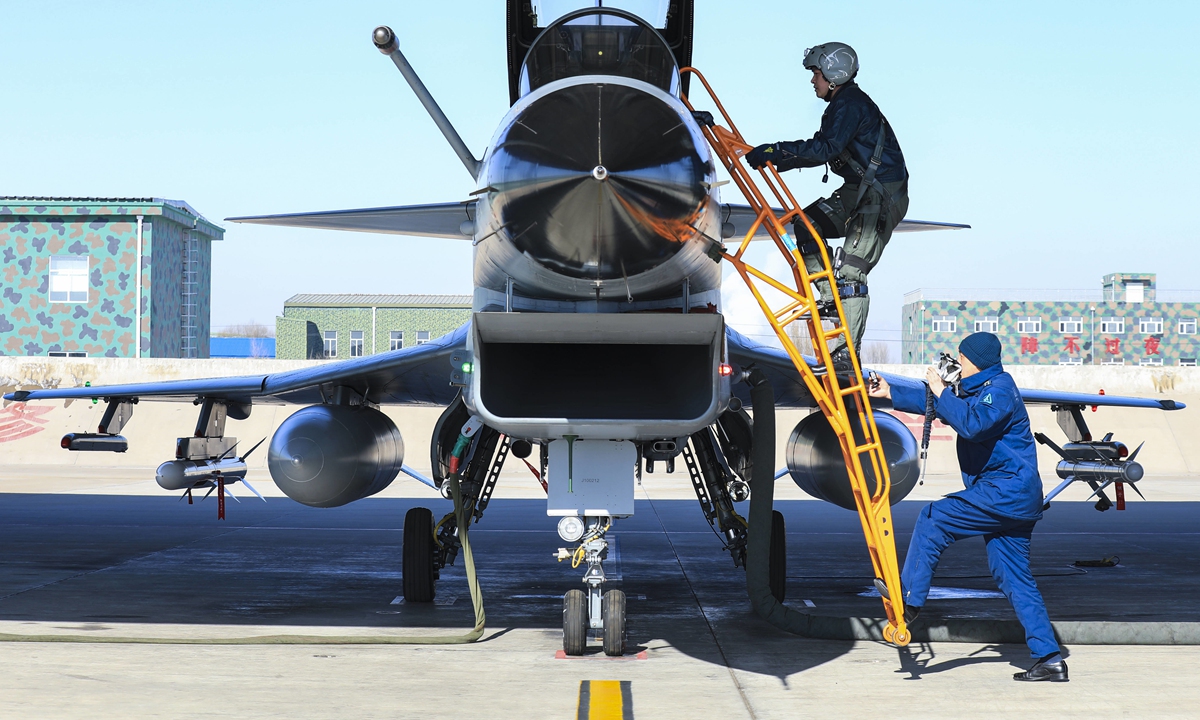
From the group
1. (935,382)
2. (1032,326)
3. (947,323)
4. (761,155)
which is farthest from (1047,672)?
(1032,326)

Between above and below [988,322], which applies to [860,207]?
below

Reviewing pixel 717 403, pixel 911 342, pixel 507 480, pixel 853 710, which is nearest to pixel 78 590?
pixel 717 403

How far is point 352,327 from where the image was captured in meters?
54.9

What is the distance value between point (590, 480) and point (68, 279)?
4348 cm

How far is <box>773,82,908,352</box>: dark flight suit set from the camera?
5875 millimetres

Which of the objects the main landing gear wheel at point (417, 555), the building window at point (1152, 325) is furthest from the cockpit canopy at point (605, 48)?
the building window at point (1152, 325)

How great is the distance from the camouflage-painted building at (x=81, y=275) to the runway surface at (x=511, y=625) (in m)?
31.2

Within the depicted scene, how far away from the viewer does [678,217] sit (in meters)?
5.07

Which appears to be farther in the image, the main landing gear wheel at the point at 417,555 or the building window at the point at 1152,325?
the building window at the point at 1152,325

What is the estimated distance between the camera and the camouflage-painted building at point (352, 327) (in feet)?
179

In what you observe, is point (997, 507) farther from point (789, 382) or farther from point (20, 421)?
point (20, 421)

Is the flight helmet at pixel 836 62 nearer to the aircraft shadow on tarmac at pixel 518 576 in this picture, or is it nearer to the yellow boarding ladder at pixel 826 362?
the yellow boarding ladder at pixel 826 362

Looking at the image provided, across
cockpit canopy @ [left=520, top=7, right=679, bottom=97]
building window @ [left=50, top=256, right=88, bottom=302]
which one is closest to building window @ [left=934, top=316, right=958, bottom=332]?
building window @ [left=50, top=256, right=88, bottom=302]

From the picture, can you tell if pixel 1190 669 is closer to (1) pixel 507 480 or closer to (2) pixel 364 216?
(2) pixel 364 216
